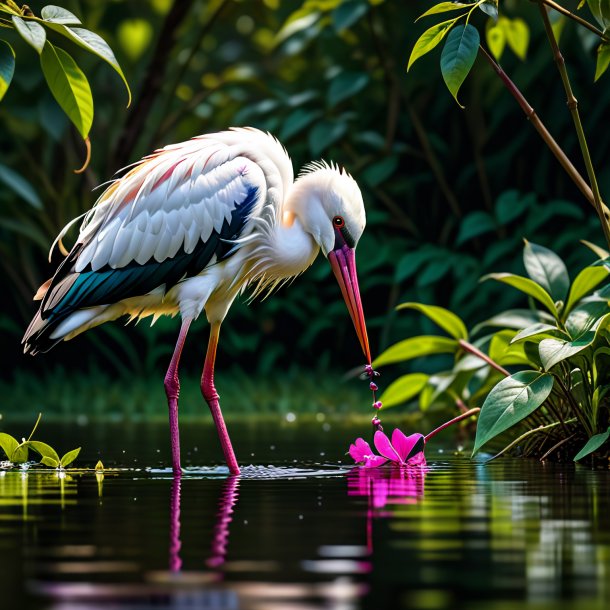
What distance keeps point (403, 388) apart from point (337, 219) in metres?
1.08

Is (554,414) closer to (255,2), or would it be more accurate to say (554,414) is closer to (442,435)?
(442,435)

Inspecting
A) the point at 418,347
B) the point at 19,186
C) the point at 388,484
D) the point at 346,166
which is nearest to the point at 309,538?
the point at 388,484

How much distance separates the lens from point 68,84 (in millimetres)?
4293

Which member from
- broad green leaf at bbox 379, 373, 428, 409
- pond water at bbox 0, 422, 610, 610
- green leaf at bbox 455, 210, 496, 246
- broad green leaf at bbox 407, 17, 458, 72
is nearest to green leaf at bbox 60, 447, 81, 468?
pond water at bbox 0, 422, 610, 610

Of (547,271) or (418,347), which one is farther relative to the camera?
(418,347)

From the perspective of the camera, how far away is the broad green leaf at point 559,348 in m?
5.34

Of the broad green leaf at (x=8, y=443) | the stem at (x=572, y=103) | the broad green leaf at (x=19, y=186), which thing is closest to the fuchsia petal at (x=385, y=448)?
the stem at (x=572, y=103)

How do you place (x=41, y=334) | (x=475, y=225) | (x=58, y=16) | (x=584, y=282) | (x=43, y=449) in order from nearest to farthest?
(x=58, y=16)
(x=43, y=449)
(x=584, y=282)
(x=41, y=334)
(x=475, y=225)

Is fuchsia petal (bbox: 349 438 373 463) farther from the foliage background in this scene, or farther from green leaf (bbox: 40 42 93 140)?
the foliage background

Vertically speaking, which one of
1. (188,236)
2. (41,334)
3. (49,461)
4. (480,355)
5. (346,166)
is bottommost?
(49,461)

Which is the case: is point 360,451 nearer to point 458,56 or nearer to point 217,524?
point 458,56

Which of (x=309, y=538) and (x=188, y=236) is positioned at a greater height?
(x=188, y=236)

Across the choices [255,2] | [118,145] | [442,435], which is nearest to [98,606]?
[442,435]

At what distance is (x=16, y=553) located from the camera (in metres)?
3.27
